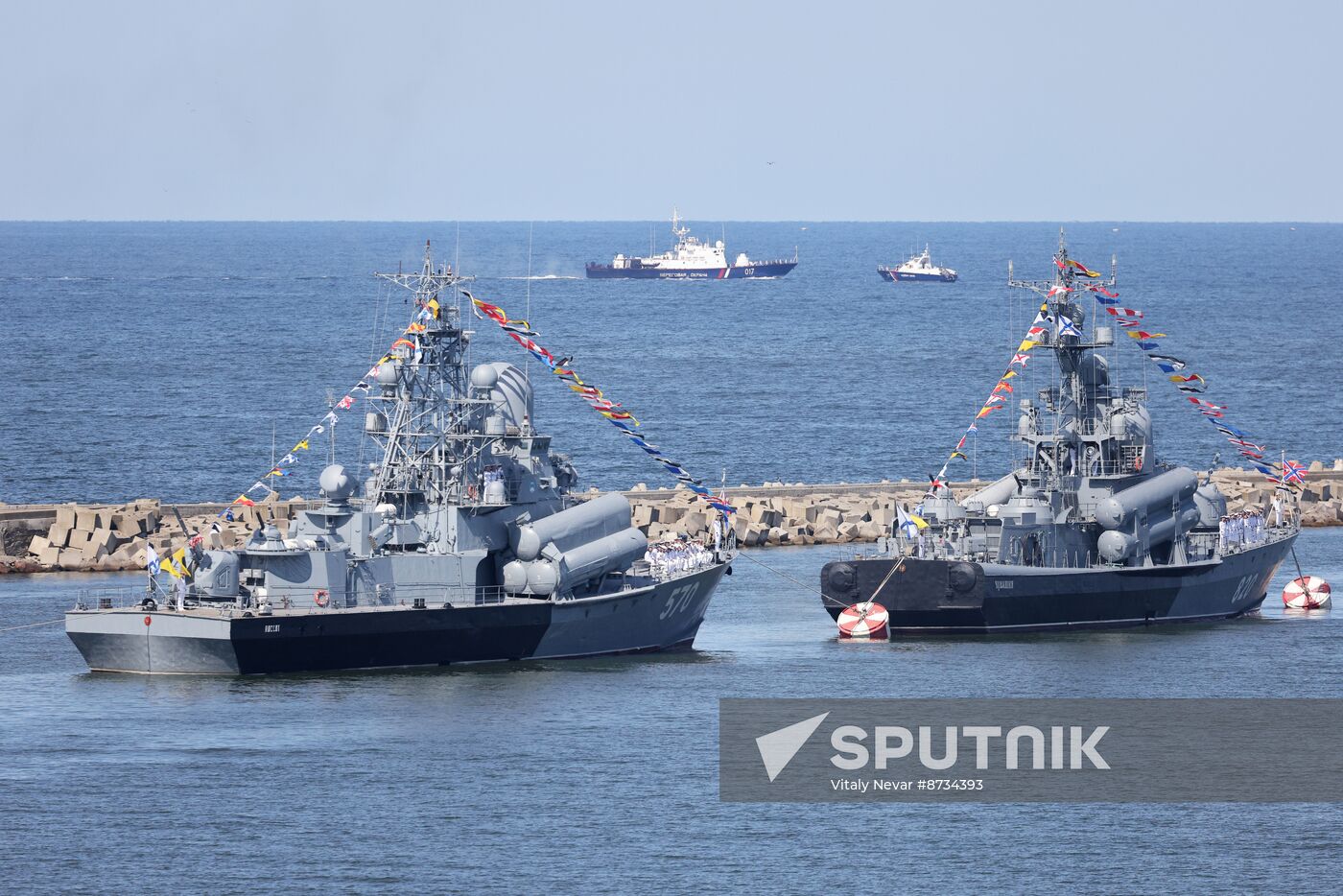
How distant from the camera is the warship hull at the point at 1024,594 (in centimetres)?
6147

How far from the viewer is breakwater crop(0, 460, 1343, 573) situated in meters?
70.9

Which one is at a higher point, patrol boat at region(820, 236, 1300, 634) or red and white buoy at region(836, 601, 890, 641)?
patrol boat at region(820, 236, 1300, 634)

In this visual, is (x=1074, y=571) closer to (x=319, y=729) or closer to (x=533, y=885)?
(x=319, y=729)

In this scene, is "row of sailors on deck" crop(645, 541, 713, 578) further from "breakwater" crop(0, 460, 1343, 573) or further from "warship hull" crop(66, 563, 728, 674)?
"breakwater" crop(0, 460, 1343, 573)

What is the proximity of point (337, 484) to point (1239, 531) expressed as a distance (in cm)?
2805

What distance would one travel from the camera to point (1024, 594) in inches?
2457

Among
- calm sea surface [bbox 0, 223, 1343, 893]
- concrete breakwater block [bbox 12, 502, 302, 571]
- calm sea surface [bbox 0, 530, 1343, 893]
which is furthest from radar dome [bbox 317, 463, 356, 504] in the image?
concrete breakwater block [bbox 12, 502, 302, 571]

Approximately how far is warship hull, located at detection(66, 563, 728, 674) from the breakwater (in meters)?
12.0

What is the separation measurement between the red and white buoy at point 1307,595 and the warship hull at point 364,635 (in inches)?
793

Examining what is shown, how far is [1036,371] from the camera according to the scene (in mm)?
111812

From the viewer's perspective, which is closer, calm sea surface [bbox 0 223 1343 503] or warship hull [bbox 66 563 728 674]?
warship hull [bbox 66 563 728 674]

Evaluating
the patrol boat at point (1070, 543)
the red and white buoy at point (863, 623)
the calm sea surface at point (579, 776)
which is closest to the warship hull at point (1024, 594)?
the patrol boat at point (1070, 543)

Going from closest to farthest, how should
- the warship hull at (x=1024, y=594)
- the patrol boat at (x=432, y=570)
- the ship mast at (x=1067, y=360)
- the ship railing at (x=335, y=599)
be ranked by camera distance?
the patrol boat at (x=432, y=570) → the ship railing at (x=335, y=599) → the warship hull at (x=1024, y=594) → the ship mast at (x=1067, y=360)

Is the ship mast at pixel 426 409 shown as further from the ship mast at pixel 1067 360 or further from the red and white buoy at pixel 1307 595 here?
the red and white buoy at pixel 1307 595
